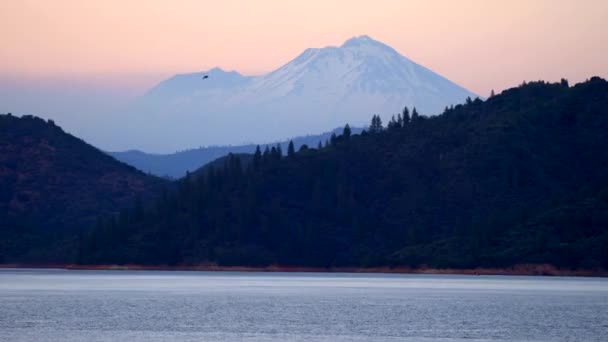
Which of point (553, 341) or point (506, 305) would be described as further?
point (506, 305)

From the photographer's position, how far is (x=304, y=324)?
10731 cm

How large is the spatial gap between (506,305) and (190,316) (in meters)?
40.7

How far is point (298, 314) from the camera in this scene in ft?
394

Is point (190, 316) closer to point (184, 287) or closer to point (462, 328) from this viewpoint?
point (462, 328)

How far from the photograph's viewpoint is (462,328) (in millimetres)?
104750

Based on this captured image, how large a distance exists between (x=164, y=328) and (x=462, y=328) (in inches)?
986

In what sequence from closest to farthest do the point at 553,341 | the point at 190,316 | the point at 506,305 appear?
the point at 553,341 < the point at 190,316 < the point at 506,305

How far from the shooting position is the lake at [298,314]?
9675cm

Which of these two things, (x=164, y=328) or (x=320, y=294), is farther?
(x=320, y=294)

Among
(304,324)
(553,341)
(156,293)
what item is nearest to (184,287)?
(156,293)

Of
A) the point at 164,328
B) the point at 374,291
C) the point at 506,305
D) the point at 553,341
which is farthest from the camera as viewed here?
the point at 374,291

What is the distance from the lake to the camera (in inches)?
3809

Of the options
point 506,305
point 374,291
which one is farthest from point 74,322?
point 374,291

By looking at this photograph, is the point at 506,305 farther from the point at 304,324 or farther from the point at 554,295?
the point at 304,324
